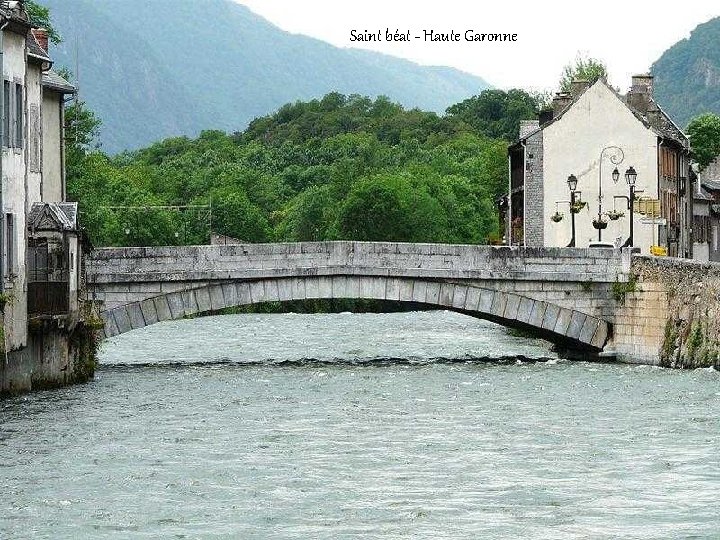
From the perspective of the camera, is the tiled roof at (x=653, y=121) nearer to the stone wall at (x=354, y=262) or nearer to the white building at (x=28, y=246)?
the stone wall at (x=354, y=262)

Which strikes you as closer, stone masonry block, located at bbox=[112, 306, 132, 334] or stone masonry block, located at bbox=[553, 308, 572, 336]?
stone masonry block, located at bbox=[112, 306, 132, 334]

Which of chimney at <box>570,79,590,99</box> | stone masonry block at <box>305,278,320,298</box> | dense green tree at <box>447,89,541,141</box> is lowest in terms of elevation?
stone masonry block at <box>305,278,320,298</box>

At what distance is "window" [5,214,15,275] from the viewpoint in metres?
35.3

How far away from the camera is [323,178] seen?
483 ft

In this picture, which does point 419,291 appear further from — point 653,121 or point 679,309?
point 653,121

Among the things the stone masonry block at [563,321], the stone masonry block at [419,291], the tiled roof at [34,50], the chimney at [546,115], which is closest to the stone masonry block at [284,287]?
the stone masonry block at [419,291]

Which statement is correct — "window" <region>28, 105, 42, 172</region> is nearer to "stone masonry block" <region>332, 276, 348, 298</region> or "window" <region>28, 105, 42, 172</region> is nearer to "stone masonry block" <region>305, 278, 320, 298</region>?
"stone masonry block" <region>305, 278, 320, 298</region>

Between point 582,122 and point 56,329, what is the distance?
2784 cm

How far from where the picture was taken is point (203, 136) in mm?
184500

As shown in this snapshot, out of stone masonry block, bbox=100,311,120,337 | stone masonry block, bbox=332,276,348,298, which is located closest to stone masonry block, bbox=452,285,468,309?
stone masonry block, bbox=332,276,348,298

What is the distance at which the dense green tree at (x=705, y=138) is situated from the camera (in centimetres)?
10738

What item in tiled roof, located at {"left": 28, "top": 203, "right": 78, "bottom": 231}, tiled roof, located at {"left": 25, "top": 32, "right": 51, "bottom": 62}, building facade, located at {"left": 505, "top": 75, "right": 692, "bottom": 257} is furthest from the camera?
building facade, located at {"left": 505, "top": 75, "right": 692, "bottom": 257}

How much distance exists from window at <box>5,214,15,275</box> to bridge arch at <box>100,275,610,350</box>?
11324mm

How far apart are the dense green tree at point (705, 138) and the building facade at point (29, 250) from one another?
70480mm
